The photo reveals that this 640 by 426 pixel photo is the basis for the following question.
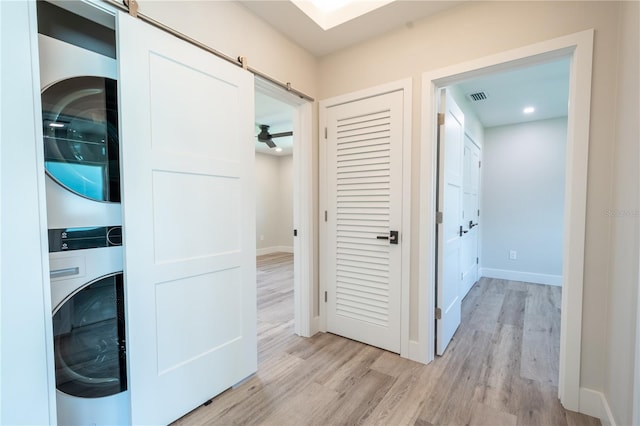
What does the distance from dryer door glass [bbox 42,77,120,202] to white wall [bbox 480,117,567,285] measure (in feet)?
16.4

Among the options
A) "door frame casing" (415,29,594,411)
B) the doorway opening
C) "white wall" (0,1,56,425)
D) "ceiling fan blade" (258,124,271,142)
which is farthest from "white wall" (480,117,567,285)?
"white wall" (0,1,56,425)

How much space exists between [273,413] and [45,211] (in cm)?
149

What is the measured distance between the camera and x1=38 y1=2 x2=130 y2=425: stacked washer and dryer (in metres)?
1.18

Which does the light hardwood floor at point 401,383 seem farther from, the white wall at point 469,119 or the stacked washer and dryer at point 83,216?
the white wall at point 469,119

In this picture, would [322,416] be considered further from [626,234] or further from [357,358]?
[626,234]

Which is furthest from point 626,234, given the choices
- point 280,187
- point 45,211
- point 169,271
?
point 280,187

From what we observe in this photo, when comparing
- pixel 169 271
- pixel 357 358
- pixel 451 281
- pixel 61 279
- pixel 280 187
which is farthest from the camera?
pixel 280 187

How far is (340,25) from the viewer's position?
2.09 metres

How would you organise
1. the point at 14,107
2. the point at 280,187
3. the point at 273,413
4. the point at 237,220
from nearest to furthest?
the point at 14,107 → the point at 273,413 → the point at 237,220 → the point at 280,187

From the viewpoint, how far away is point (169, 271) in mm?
1462

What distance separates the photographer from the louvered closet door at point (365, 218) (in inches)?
86.0

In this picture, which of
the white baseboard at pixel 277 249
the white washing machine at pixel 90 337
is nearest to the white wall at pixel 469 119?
the white washing machine at pixel 90 337

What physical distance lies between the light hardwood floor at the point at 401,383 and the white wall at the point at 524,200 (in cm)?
172

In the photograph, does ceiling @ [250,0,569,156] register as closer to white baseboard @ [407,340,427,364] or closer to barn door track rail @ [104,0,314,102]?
barn door track rail @ [104,0,314,102]
